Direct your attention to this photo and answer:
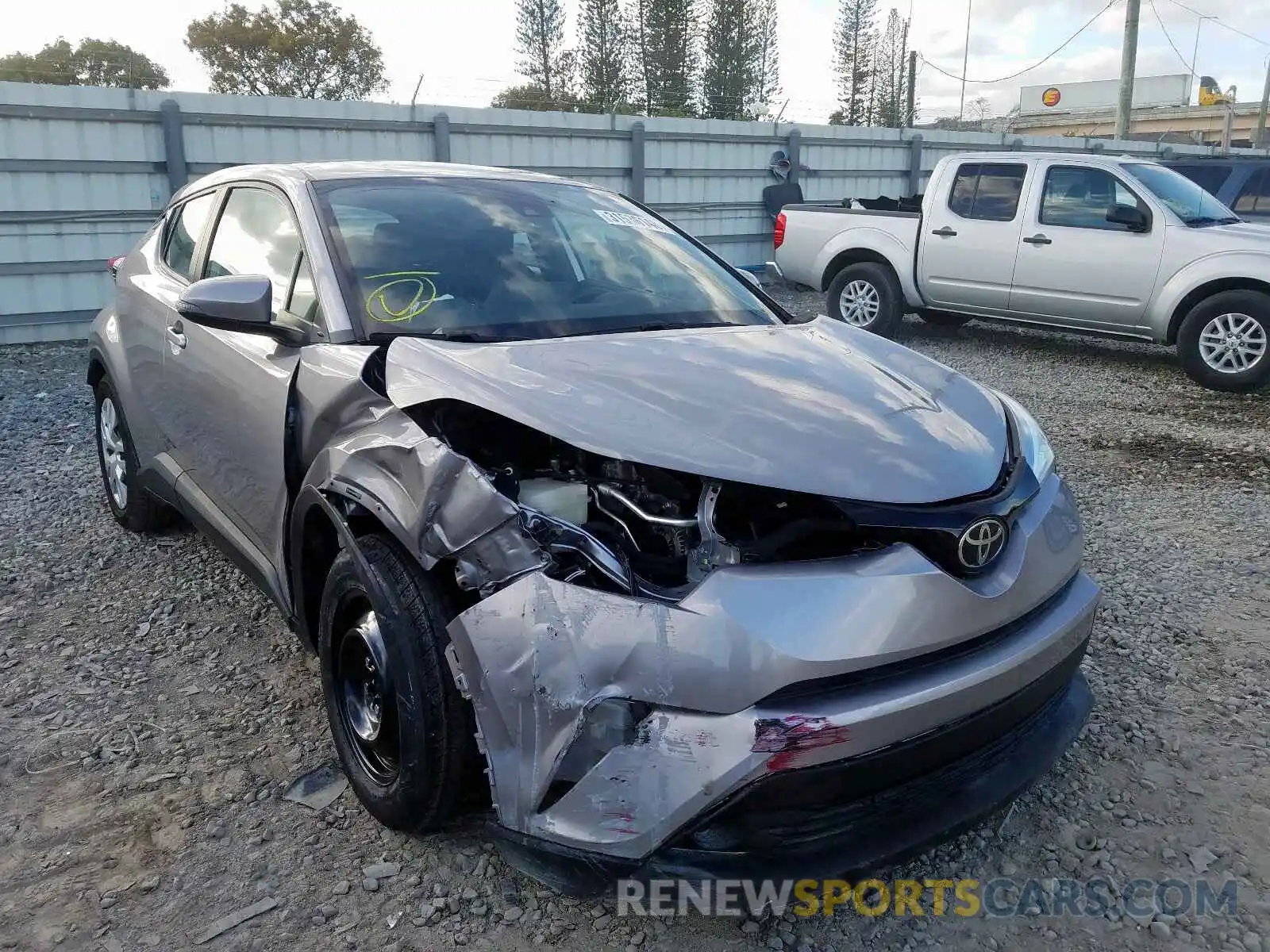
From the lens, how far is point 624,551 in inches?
81.4

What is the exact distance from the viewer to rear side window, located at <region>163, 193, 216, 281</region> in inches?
147

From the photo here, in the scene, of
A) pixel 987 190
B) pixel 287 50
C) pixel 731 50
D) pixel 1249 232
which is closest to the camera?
pixel 1249 232

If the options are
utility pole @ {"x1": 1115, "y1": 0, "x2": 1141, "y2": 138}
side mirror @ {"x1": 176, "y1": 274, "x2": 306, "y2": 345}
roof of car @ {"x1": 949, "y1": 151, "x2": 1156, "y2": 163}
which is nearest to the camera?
side mirror @ {"x1": 176, "y1": 274, "x2": 306, "y2": 345}

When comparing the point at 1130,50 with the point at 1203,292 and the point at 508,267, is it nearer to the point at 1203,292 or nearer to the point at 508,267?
the point at 1203,292

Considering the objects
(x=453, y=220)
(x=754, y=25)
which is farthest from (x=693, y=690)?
(x=754, y=25)

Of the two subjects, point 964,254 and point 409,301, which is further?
point 964,254

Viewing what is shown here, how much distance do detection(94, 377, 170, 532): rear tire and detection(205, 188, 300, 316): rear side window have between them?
42.7 inches

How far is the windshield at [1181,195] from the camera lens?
26.0 ft

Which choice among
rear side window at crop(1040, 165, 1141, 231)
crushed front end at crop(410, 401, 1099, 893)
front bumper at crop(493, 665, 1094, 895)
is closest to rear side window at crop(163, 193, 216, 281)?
crushed front end at crop(410, 401, 1099, 893)

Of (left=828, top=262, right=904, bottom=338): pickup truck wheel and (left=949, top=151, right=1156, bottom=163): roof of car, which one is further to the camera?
(left=828, top=262, right=904, bottom=338): pickup truck wheel

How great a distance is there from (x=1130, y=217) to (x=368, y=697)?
25.4 feet

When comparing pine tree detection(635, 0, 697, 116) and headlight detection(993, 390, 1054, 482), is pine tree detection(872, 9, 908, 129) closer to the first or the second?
pine tree detection(635, 0, 697, 116)

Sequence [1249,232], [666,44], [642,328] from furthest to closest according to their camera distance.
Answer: [666,44], [1249,232], [642,328]

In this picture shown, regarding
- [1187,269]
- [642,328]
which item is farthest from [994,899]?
[1187,269]
